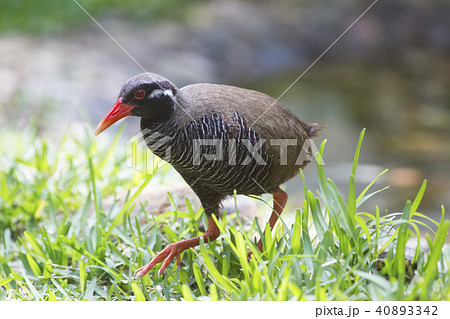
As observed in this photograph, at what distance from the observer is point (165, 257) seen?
2688mm

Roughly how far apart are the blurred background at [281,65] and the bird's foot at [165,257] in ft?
7.83

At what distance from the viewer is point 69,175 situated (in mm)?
3816

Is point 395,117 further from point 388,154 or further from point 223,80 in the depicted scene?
point 223,80

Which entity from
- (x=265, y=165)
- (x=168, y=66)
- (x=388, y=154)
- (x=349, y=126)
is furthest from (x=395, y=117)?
(x=265, y=165)

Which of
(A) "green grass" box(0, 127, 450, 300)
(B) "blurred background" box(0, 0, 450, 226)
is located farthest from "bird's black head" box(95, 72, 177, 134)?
(B) "blurred background" box(0, 0, 450, 226)

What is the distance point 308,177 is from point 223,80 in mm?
2940

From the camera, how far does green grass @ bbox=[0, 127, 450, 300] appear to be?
209 cm

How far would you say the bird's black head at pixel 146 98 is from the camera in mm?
2389

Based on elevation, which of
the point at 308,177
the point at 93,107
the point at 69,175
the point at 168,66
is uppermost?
the point at 168,66

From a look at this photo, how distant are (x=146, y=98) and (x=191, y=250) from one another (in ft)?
2.76

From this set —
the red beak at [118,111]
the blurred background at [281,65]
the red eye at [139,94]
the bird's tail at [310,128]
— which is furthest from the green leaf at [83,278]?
the blurred background at [281,65]

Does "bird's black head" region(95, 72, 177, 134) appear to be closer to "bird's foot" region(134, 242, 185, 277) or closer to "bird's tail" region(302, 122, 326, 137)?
"bird's foot" region(134, 242, 185, 277)

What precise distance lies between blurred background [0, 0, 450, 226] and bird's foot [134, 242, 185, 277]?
2.39m

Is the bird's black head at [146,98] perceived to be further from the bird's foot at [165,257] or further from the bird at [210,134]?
the bird's foot at [165,257]
